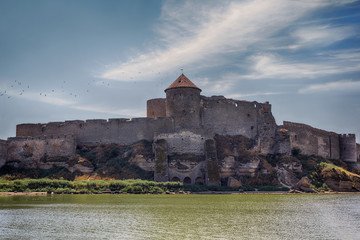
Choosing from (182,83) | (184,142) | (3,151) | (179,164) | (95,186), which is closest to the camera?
(95,186)

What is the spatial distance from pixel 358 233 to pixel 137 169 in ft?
76.7

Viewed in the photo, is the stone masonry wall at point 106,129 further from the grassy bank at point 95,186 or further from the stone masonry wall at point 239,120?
the grassy bank at point 95,186

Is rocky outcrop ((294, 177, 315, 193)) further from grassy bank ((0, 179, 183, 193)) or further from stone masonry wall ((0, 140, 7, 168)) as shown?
stone masonry wall ((0, 140, 7, 168))

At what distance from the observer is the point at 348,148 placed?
5112cm

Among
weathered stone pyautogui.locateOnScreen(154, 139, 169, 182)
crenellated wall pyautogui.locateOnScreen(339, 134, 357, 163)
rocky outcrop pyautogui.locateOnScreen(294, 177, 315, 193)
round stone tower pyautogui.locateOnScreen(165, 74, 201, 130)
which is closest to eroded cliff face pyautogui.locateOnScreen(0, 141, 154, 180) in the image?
weathered stone pyautogui.locateOnScreen(154, 139, 169, 182)

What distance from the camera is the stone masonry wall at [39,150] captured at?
4131 centimetres

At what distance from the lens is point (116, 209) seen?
78.5ft

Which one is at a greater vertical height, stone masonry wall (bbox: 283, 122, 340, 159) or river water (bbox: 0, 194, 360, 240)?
stone masonry wall (bbox: 283, 122, 340, 159)

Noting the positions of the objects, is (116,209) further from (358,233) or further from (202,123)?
(202,123)

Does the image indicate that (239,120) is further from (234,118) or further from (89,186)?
(89,186)

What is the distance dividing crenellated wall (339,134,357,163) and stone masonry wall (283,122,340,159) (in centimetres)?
49

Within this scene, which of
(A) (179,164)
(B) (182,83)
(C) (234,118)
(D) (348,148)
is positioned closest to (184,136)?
(A) (179,164)

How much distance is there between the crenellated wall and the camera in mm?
50938

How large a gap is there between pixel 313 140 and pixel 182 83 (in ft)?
47.7
